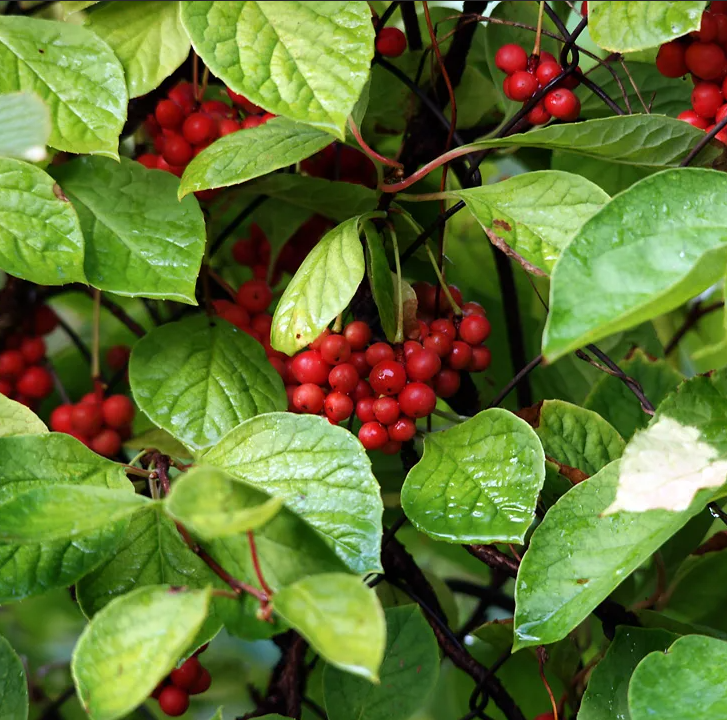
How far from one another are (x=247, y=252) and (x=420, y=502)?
401mm

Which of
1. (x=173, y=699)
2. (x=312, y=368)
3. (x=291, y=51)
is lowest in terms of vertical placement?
(x=173, y=699)

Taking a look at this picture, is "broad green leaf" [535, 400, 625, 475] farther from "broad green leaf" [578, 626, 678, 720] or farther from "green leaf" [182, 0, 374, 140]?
"green leaf" [182, 0, 374, 140]

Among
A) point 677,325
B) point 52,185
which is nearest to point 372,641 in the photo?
point 52,185

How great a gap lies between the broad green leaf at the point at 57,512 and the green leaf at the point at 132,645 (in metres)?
0.04

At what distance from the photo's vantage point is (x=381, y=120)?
0.81 meters

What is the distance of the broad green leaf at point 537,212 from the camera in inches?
20.9

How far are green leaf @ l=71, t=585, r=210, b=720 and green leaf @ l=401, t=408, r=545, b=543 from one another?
0.55ft

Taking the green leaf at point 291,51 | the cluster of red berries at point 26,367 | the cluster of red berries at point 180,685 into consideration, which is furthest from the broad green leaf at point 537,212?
the cluster of red berries at point 26,367

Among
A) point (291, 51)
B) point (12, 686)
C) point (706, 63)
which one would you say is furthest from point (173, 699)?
point (706, 63)

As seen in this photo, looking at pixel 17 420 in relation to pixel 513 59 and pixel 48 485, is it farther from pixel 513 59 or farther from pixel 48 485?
pixel 513 59

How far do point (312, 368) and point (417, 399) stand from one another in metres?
0.08

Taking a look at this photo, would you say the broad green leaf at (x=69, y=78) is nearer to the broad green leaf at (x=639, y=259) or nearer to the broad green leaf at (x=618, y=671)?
the broad green leaf at (x=639, y=259)

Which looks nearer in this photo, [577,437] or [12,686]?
[12,686]

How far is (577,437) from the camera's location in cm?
65
